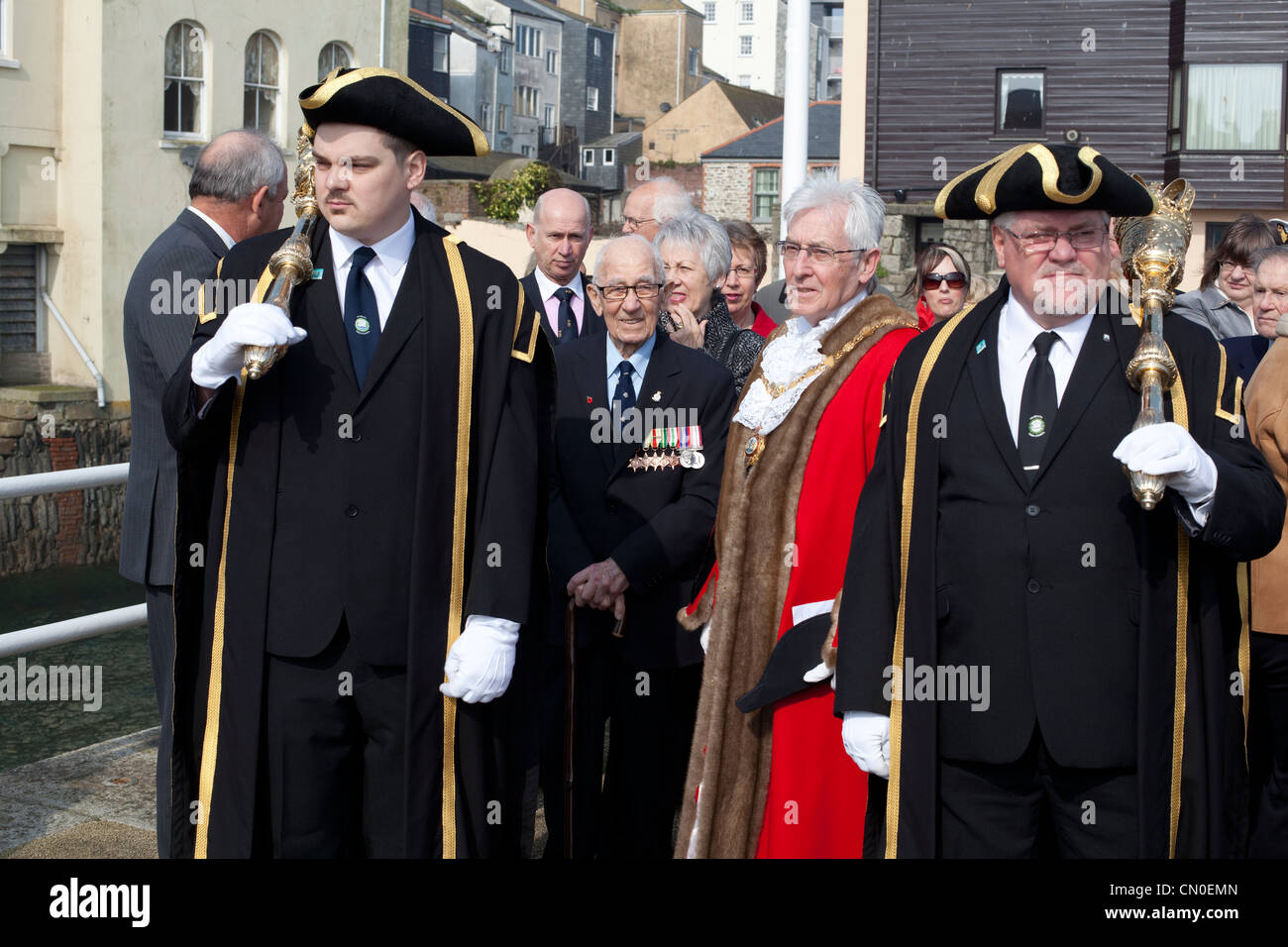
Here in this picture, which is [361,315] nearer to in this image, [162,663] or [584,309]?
[162,663]

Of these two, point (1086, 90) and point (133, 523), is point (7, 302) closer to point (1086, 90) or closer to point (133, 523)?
point (133, 523)

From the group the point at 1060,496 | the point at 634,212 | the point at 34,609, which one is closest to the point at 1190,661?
the point at 1060,496

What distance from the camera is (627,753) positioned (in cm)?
496

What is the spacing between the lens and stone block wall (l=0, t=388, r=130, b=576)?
20.1 metres

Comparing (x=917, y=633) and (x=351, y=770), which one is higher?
(x=917, y=633)

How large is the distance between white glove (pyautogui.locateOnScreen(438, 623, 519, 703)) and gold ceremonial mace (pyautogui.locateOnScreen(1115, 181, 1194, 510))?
145 centimetres

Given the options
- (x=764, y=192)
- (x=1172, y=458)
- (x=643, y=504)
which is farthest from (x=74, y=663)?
(x=764, y=192)

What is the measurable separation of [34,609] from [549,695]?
15412 millimetres

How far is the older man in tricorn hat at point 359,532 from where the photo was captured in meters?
3.49

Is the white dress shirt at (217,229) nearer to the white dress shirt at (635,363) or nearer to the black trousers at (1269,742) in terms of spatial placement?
the white dress shirt at (635,363)

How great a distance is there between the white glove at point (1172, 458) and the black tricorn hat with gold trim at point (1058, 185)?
588 mm

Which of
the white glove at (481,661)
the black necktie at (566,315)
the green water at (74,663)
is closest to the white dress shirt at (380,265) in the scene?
the white glove at (481,661)

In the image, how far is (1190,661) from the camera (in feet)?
10.8

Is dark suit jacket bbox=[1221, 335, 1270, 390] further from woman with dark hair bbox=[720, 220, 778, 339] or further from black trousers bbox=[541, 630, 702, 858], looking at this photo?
black trousers bbox=[541, 630, 702, 858]
